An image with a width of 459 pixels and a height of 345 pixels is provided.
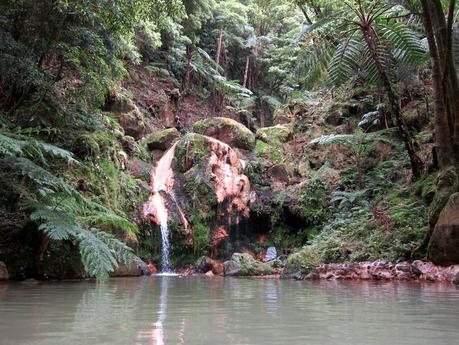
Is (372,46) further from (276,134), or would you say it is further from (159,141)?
(159,141)

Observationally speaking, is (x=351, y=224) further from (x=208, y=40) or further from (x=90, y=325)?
(x=208, y=40)

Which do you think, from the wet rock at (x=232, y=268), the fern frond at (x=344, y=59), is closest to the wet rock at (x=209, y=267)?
the wet rock at (x=232, y=268)

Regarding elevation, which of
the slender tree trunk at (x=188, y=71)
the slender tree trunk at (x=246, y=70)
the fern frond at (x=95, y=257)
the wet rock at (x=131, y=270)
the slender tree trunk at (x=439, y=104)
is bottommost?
the wet rock at (x=131, y=270)

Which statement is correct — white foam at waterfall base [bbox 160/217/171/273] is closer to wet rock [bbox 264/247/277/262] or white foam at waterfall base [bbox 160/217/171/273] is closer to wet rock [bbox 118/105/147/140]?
wet rock [bbox 264/247/277/262]

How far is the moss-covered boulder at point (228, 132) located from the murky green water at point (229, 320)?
14.1 meters

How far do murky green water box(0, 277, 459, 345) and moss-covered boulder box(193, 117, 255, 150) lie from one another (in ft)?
46.4

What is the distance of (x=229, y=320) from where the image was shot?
3268 millimetres

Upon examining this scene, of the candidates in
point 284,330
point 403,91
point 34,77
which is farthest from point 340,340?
point 403,91

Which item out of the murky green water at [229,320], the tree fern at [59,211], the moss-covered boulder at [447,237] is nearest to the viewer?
the murky green water at [229,320]

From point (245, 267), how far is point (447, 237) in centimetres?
519

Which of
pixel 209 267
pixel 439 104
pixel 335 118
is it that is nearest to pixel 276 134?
pixel 335 118

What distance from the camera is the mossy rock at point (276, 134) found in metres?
19.4

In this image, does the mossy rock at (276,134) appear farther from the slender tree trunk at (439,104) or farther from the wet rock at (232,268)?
the slender tree trunk at (439,104)

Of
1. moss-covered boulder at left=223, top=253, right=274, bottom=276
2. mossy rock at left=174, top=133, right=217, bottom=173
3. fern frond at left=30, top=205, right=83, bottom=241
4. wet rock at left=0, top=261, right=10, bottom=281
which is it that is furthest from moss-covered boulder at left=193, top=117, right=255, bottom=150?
fern frond at left=30, top=205, right=83, bottom=241
